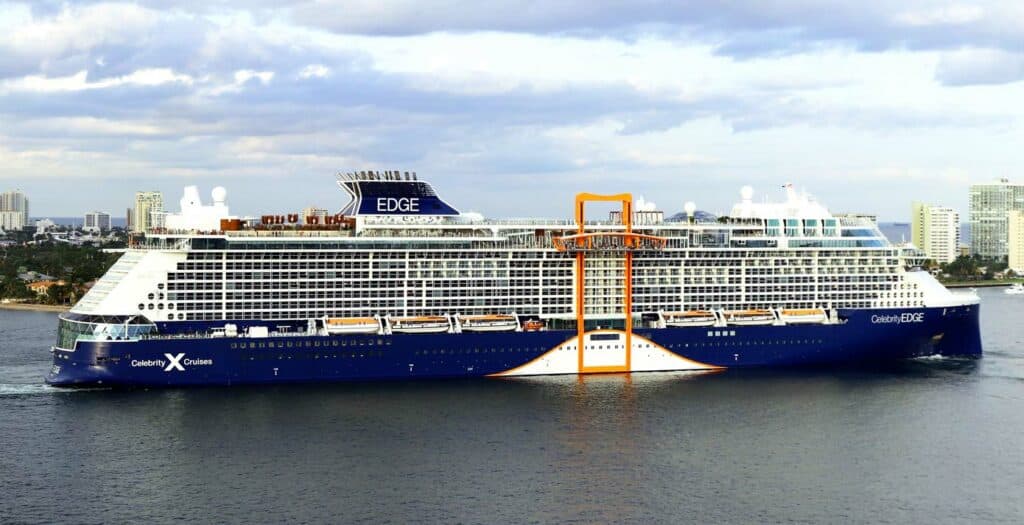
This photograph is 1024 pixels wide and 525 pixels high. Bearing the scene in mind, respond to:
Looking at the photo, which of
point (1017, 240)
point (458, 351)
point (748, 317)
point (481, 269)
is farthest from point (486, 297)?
point (1017, 240)

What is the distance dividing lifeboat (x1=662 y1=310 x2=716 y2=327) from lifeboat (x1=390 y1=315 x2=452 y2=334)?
9.01 metres

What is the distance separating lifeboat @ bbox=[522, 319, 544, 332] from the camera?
48.1 m

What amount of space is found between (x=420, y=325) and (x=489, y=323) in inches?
108

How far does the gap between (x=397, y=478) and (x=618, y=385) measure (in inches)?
568

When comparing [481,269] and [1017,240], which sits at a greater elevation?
[1017,240]

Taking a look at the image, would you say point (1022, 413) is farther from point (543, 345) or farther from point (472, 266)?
point (472, 266)

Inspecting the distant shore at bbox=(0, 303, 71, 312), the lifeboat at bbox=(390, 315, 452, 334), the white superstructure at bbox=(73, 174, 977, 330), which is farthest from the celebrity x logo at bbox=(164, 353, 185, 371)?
the distant shore at bbox=(0, 303, 71, 312)

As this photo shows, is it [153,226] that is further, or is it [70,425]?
[153,226]

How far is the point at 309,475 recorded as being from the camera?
Answer: 33.8 meters

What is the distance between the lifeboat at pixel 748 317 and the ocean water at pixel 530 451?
222 cm

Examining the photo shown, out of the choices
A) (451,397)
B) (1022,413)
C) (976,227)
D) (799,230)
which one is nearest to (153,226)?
(451,397)

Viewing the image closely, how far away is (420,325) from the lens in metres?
47.1

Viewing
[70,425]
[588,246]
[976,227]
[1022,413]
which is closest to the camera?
[70,425]

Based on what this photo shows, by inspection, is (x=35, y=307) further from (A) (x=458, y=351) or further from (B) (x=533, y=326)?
(B) (x=533, y=326)
